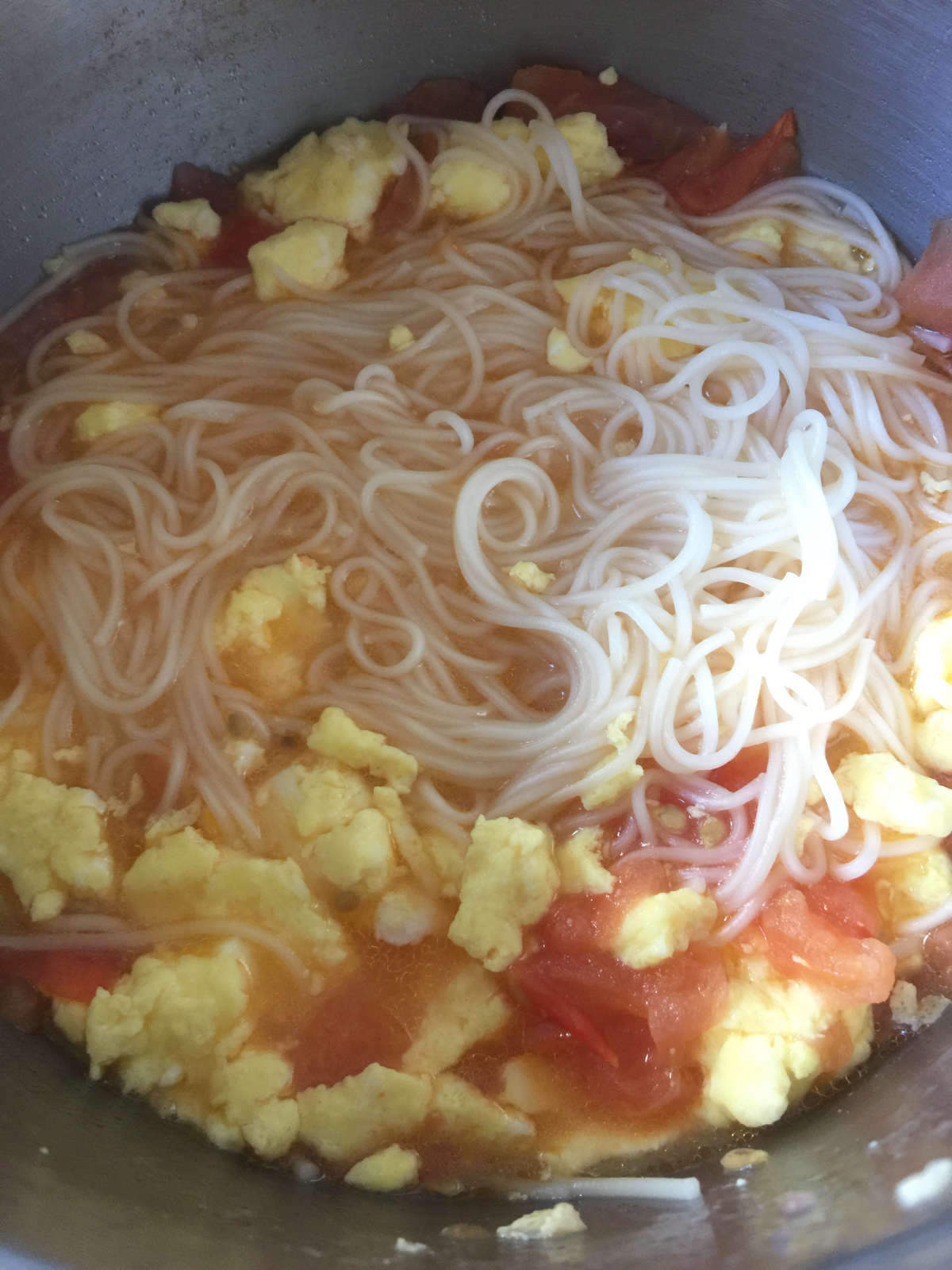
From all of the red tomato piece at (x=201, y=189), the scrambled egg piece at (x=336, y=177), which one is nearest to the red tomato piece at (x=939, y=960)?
the scrambled egg piece at (x=336, y=177)

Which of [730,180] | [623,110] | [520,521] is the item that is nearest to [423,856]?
[520,521]

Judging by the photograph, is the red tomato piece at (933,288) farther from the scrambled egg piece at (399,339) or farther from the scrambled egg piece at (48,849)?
the scrambled egg piece at (48,849)

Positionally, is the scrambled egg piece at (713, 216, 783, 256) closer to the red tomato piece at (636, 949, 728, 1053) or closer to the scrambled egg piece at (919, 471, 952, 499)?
the scrambled egg piece at (919, 471, 952, 499)

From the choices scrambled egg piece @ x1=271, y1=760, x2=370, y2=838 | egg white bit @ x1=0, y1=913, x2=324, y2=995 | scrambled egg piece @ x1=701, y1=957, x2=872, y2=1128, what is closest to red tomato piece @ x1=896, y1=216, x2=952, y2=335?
scrambled egg piece @ x1=701, y1=957, x2=872, y2=1128

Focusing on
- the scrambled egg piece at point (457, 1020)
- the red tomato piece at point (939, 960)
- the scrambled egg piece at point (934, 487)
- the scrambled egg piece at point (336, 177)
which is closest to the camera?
the scrambled egg piece at point (457, 1020)

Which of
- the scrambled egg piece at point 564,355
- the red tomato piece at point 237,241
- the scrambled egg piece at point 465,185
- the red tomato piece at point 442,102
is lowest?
the red tomato piece at point 237,241

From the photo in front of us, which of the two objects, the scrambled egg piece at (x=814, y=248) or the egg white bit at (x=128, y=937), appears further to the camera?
the scrambled egg piece at (x=814, y=248)

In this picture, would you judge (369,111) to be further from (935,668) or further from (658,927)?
(658,927)
